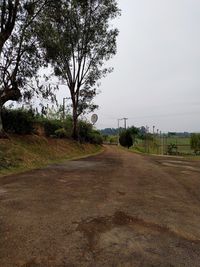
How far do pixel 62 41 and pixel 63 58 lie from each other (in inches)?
53.8

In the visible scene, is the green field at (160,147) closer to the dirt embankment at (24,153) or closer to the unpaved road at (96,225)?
the dirt embankment at (24,153)

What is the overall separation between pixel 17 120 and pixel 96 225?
44.4ft

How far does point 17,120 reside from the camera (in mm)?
17391

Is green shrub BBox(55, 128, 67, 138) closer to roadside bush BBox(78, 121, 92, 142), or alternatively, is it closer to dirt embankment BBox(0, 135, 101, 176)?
dirt embankment BBox(0, 135, 101, 176)

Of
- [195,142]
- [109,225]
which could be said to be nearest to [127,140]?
[195,142]

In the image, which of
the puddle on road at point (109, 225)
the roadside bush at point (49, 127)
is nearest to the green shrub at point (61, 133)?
the roadside bush at point (49, 127)

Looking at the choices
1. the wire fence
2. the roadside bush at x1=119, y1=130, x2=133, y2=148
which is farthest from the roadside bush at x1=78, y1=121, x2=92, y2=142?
the roadside bush at x1=119, y1=130, x2=133, y2=148

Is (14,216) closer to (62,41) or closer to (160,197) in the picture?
(160,197)

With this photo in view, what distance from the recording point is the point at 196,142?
7794cm

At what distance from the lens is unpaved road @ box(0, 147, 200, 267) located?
3.62 m

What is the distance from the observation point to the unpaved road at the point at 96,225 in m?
3.62

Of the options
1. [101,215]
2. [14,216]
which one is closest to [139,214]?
[101,215]

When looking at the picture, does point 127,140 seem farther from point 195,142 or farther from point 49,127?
point 49,127

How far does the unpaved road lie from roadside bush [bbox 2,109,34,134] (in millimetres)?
9217
